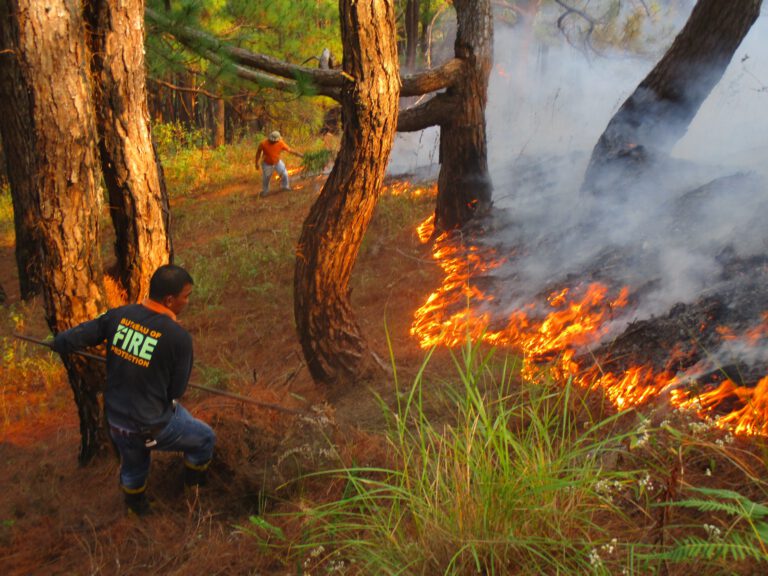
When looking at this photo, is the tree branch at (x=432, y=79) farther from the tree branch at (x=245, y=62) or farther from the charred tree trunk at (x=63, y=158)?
the charred tree trunk at (x=63, y=158)

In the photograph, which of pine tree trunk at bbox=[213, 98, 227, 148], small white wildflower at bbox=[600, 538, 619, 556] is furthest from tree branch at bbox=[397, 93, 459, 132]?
pine tree trunk at bbox=[213, 98, 227, 148]

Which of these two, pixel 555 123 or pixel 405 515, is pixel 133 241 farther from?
pixel 555 123

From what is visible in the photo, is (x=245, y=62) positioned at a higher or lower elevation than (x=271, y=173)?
higher

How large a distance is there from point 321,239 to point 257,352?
2547mm

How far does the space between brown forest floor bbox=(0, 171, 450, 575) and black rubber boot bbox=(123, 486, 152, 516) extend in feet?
0.29

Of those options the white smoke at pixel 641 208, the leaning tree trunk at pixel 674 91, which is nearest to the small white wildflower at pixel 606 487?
the white smoke at pixel 641 208

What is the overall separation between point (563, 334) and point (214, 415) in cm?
331

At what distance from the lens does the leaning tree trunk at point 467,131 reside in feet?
29.7

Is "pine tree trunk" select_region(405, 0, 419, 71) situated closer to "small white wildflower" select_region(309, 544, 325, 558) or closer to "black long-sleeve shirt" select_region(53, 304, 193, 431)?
"black long-sleeve shirt" select_region(53, 304, 193, 431)

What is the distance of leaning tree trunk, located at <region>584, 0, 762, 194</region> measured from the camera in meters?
7.55

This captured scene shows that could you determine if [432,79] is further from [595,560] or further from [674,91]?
[595,560]

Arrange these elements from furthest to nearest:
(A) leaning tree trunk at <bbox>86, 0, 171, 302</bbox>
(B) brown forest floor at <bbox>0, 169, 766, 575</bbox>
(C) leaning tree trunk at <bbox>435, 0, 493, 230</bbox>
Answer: (C) leaning tree trunk at <bbox>435, 0, 493, 230</bbox>
(A) leaning tree trunk at <bbox>86, 0, 171, 302</bbox>
(B) brown forest floor at <bbox>0, 169, 766, 575</bbox>

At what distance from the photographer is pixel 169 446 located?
4258 millimetres

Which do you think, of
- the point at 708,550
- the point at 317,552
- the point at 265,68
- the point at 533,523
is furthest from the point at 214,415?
the point at 265,68
